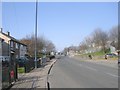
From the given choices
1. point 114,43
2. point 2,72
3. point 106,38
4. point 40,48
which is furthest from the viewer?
point 106,38

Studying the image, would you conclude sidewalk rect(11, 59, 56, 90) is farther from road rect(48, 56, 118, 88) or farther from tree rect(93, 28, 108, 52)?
Answer: tree rect(93, 28, 108, 52)

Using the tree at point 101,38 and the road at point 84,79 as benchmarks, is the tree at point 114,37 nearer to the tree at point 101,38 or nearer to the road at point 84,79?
the tree at point 101,38

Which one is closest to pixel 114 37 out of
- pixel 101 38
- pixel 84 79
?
pixel 101 38

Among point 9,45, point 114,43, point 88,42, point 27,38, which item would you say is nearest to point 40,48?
point 9,45

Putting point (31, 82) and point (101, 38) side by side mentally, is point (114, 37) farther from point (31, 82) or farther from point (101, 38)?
point (31, 82)

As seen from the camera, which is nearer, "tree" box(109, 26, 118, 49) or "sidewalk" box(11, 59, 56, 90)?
"sidewalk" box(11, 59, 56, 90)

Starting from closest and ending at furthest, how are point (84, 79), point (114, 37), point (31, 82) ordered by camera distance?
1. point (31, 82)
2. point (84, 79)
3. point (114, 37)

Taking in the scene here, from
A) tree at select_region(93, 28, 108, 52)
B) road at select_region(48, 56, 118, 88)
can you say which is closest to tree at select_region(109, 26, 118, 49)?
tree at select_region(93, 28, 108, 52)

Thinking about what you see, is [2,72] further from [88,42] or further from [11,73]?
[88,42]

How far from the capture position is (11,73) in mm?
17406

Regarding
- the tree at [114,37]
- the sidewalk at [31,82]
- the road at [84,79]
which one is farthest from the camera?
the tree at [114,37]

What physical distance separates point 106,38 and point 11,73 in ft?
335

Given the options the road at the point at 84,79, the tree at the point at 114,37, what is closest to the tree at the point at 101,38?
the tree at the point at 114,37

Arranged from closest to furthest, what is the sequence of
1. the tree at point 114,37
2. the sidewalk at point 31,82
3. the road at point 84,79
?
the sidewalk at point 31,82 → the road at point 84,79 → the tree at point 114,37
